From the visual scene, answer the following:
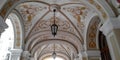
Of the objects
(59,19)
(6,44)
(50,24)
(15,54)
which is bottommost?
(15,54)

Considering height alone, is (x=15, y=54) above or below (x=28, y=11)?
below

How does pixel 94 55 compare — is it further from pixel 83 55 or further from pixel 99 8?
pixel 99 8

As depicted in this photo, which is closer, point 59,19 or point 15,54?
point 15,54

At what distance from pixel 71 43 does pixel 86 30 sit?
2.61 meters

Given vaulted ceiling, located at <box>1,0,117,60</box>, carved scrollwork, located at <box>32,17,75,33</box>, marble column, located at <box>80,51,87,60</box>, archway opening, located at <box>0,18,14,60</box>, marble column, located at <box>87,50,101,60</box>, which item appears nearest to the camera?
vaulted ceiling, located at <box>1,0,117,60</box>

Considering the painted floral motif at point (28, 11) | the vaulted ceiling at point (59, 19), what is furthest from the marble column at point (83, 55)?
the painted floral motif at point (28, 11)

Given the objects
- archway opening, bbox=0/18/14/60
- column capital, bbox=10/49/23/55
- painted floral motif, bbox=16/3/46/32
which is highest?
painted floral motif, bbox=16/3/46/32

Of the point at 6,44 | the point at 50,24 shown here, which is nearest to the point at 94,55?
the point at 50,24

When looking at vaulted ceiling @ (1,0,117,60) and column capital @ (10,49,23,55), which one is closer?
vaulted ceiling @ (1,0,117,60)

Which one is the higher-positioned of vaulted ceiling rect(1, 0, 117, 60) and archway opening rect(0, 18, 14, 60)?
vaulted ceiling rect(1, 0, 117, 60)

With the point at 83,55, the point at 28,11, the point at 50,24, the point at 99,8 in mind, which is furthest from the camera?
the point at 50,24

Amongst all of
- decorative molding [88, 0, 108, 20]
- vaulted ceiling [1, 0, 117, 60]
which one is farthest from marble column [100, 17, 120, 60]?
vaulted ceiling [1, 0, 117, 60]

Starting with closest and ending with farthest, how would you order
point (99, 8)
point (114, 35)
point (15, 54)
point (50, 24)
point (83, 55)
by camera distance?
point (114, 35) < point (99, 8) < point (15, 54) < point (83, 55) < point (50, 24)

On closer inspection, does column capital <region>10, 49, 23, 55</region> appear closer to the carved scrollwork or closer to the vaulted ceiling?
the vaulted ceiling
